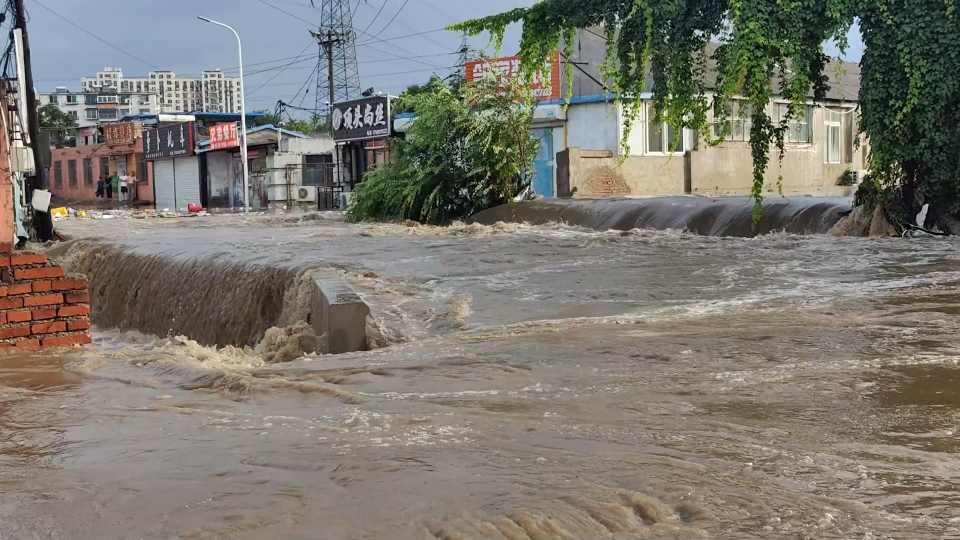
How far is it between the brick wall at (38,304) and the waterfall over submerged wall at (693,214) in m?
10.6

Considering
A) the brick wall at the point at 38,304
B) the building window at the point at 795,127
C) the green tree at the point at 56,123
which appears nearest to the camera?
the brick wall at the point at 38,304

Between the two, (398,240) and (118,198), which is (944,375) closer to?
(398,240)

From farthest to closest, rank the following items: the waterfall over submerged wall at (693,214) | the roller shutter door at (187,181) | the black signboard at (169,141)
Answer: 1. the roller shutter door at (187,181)
2. the black signboard at (169,141)
3. the waterfall over submerged wall at (693,214)

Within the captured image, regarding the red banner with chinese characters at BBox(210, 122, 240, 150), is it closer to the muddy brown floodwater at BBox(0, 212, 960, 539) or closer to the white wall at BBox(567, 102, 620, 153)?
the white wall at BBox(567, 102, 620, 153)

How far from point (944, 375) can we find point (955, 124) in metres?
8.69

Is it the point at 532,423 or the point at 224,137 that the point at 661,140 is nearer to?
the point at 224,137

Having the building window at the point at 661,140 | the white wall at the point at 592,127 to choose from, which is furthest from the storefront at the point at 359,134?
the building window at the point at 661,140

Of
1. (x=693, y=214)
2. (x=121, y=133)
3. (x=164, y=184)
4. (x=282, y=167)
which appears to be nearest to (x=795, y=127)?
(x=693, y=214)

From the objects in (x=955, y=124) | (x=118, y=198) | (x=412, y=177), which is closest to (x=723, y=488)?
(x=955, y=124)

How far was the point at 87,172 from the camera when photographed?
171ft

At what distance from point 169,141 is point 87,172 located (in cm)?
1216

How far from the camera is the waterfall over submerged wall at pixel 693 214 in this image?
1453 cm

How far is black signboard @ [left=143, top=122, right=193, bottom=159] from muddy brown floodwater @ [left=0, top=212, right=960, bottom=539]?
3453 cm

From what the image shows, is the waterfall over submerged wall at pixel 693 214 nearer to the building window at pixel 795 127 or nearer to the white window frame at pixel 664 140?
the white window frame at pixel 664 140
